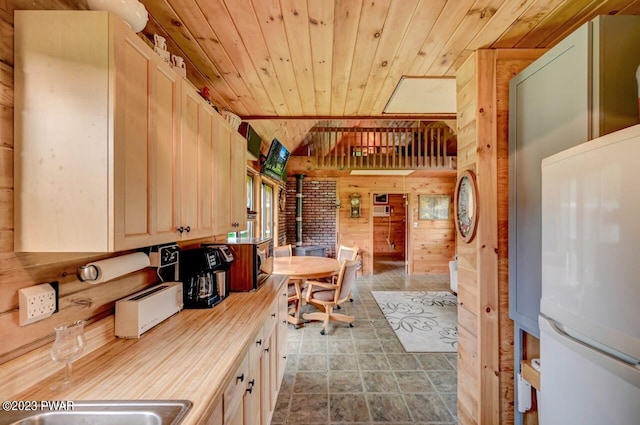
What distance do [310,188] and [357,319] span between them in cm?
362

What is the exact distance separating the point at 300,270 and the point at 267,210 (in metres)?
1.97

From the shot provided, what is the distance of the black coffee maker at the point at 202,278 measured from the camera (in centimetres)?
164

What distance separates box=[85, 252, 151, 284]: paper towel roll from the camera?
1.06 meters

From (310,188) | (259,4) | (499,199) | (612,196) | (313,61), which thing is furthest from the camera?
(310,188)

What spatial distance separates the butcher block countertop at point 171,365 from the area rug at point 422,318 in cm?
234

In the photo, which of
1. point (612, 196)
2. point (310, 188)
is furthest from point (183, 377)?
point (310, 188)

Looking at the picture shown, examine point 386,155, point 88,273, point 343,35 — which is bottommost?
point 88,273

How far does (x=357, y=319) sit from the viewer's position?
12.2 feet

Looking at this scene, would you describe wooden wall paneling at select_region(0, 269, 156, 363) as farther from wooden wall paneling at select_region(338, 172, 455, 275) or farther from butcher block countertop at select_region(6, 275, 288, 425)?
wooden wall paneling at select_region(338, 172, 455, 275)

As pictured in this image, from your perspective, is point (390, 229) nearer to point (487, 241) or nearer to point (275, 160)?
point (275, 160)

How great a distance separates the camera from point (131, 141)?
98 cm

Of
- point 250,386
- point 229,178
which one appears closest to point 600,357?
point 250,386

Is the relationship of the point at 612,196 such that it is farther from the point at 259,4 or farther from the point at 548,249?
the point at 259,4

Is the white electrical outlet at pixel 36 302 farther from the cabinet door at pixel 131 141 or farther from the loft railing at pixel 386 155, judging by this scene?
the loft railing at pixel 386 155
